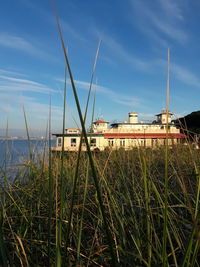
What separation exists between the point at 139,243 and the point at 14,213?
0.81 m

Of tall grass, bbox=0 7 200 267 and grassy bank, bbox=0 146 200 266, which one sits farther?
grassy bank, bbox=0 146 200 266

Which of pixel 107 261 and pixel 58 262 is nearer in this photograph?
pixel 58 262

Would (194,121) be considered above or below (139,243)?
above

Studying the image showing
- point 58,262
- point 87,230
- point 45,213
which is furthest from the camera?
point 45,213

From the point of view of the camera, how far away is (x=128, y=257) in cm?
67

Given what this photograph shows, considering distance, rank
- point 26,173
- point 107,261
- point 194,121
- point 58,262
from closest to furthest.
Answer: point 58,262 → point 107,261 → point 26,173 → point 194,121

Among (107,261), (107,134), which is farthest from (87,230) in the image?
(107,134)

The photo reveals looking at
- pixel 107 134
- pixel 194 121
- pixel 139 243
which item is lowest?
pixel 139 243

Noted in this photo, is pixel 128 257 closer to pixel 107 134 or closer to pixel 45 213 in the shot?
pixel 45 213

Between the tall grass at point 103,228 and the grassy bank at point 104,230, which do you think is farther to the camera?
the grassy bank at point 104,230

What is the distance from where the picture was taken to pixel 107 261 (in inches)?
30.7

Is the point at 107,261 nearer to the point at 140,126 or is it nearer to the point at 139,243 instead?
the point at 139,243

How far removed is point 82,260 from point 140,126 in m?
17.8

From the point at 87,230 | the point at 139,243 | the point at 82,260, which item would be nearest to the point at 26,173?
the point at 87,230
